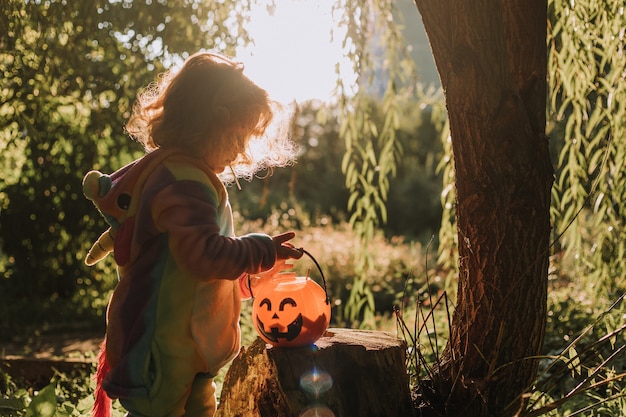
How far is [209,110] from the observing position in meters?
2.38

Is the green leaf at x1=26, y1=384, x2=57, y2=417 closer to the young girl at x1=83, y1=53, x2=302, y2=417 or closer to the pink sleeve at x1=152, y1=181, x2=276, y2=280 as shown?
the young girl at x1=83, y1=53, x2=302, y2=417

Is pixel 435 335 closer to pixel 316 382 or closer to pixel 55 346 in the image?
pixel 316 382

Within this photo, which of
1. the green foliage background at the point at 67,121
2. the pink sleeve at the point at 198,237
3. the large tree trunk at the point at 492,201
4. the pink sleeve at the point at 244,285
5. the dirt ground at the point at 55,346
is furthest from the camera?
the dirt ground at the point at 55,346

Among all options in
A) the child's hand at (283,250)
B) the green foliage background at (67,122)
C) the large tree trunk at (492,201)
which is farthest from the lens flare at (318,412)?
the green foliage background at (67,122)

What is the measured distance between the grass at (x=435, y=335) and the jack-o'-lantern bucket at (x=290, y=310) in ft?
1.11

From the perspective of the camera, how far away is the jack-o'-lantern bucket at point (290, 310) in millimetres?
2725

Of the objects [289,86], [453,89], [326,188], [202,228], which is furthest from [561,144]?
[326,188]

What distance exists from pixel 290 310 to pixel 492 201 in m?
0.88

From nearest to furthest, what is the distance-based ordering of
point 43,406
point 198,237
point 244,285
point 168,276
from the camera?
1. point 198,237
2. point 168,276
3. point 244,285
4. point 43,406

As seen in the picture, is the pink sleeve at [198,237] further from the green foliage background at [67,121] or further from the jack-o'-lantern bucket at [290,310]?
the green foliage background at [67,121]

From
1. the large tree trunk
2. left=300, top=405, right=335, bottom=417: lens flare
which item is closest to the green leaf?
left=300, top=405, right=335, bottom=417: lens flare

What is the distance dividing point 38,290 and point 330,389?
5.76 meters

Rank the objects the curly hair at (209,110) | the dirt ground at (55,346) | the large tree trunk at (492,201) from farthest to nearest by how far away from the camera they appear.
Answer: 1. the dirt ground at (55,346)
2. the large tree trunk at (492,201)
3. the curly hair at (209,110)

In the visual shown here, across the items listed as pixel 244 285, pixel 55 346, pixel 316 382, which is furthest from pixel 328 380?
pixel 55 346
